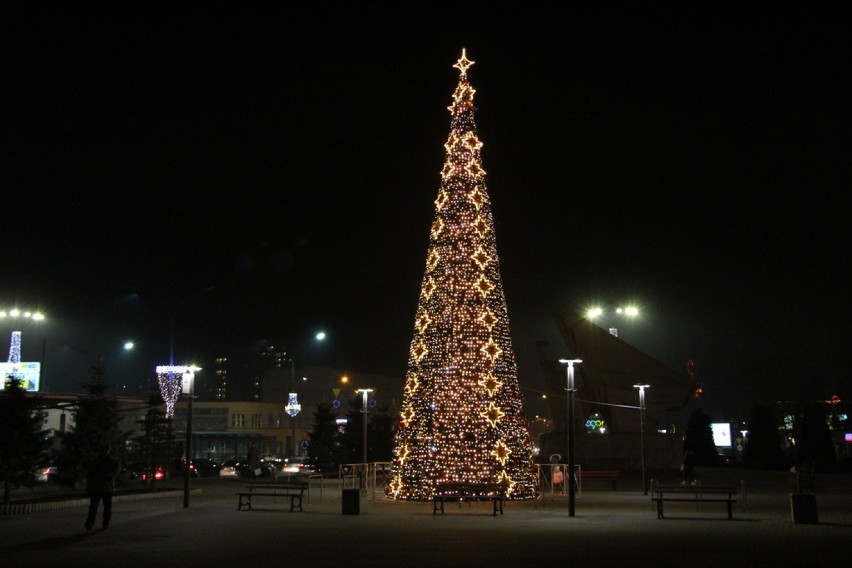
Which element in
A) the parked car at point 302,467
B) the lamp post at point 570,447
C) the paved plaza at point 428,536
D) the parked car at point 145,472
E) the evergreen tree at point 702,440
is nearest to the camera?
the paved plaza at point 428,536

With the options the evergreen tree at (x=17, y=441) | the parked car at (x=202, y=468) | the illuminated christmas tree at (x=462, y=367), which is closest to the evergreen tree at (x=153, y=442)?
the parked car at (x=202, y=468)

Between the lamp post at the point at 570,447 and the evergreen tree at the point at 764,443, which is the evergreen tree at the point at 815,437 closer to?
the evergreen tree at the point at 764,443

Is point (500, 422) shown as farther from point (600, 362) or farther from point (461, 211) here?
point (600, 362)

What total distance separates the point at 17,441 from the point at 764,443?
39781 millimetres

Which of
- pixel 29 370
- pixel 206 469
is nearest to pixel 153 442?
pixel 206 469

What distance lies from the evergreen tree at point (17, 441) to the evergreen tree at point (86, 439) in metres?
5.45

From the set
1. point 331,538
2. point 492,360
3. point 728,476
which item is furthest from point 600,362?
point 331,538

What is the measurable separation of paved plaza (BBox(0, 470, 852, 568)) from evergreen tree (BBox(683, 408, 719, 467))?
28943 mm

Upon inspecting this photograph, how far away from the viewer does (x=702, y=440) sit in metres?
55.3

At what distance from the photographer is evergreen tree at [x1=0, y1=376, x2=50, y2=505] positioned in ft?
76.1

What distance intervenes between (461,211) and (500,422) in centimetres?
565

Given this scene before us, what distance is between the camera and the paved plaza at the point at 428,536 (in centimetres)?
1367

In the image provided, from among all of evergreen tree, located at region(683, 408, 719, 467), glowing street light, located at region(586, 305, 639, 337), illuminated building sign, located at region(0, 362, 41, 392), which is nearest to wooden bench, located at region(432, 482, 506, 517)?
glowing street light, located at region(586, 305, 639, 337)

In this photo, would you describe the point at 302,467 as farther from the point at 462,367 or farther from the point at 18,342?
the point at 462,367
